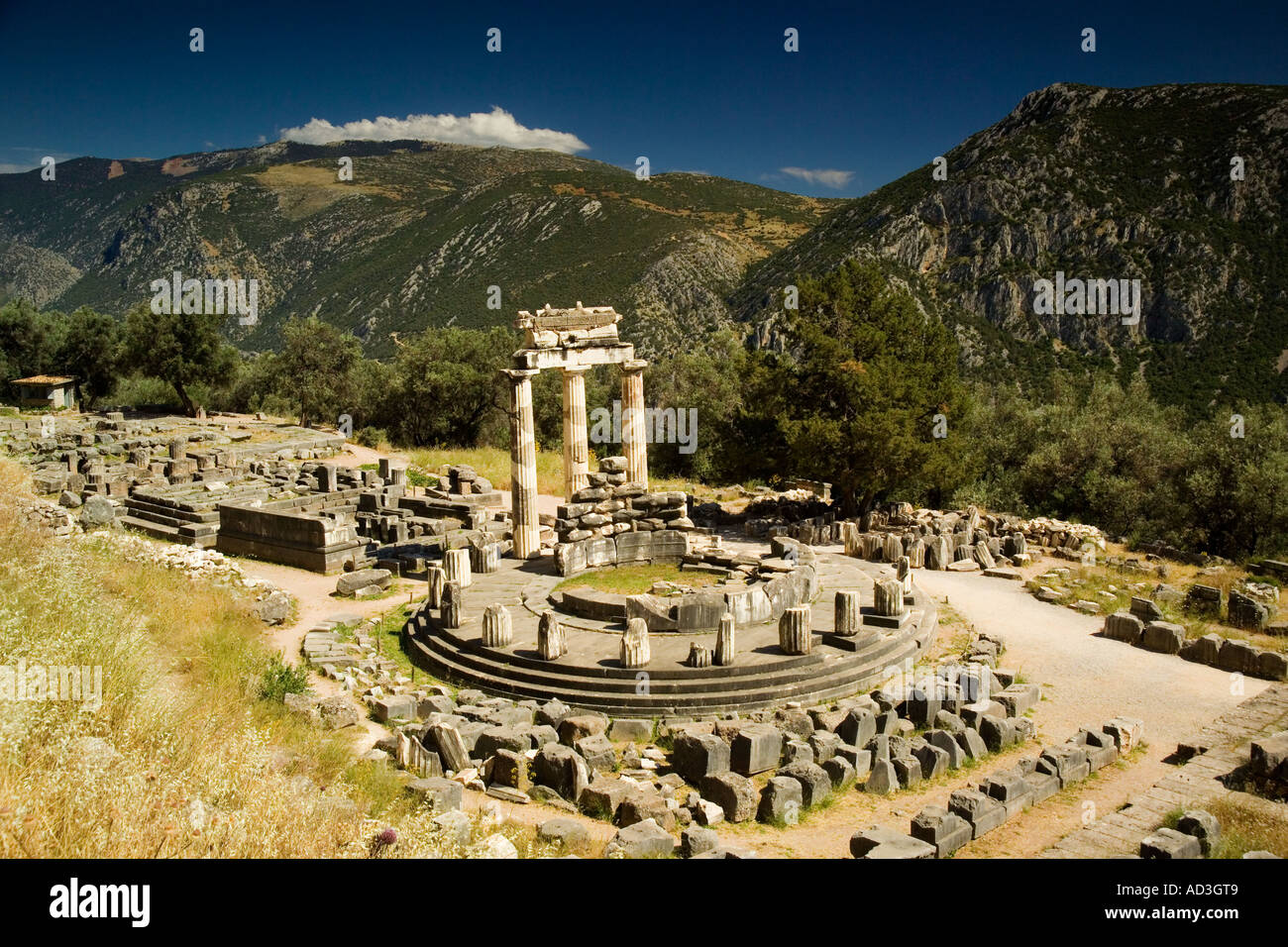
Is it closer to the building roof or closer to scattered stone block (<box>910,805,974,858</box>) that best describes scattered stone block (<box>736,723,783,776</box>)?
scattered stone block (<box>910,805,974,858</box>)

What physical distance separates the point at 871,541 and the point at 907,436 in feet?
11.8

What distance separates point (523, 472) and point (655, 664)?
8.70m

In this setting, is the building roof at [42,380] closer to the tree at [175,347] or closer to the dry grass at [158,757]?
the tree at [175,347]

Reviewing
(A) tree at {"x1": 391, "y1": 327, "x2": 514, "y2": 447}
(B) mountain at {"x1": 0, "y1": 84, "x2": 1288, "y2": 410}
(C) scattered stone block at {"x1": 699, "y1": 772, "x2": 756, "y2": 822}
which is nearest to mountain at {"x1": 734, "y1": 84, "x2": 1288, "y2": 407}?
(B) mountain at {"x1": 0, "y1": 84, "x2": 1288, "y2": 410}

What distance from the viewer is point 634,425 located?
81.9 ft

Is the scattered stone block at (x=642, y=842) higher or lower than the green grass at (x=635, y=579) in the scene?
lower

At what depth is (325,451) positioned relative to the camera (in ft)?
131

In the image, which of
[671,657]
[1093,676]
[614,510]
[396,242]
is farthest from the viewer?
[396,242]

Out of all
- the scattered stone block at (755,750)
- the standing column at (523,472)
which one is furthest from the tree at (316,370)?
the scattered stone block at (755,750)

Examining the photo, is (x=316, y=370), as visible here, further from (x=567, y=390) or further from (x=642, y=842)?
(x=642, y=842)

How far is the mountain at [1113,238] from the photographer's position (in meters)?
52.2

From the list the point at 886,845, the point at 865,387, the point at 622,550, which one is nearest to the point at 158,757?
the point at 886,845

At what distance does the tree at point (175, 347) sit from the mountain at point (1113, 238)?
30351 millimetres

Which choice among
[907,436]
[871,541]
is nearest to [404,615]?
[871,541]
